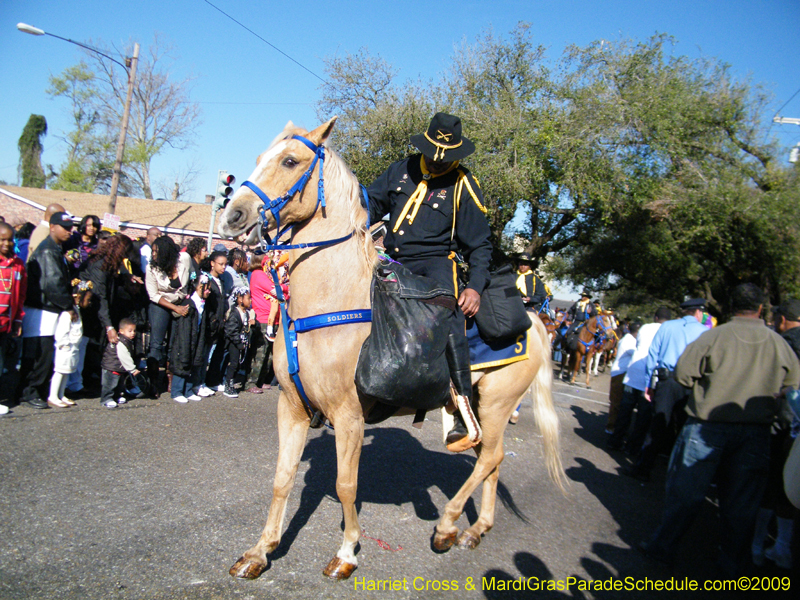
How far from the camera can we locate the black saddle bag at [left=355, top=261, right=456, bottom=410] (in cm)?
295

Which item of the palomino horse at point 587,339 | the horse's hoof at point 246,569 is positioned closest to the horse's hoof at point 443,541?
the horse's hoof at point 246,569

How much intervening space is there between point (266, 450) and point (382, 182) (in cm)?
315

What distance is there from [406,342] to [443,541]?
170 cm

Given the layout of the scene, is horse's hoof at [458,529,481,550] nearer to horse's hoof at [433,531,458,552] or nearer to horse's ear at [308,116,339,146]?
horse's hoof at [433,531,458,552]

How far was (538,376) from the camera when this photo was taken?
185 inches

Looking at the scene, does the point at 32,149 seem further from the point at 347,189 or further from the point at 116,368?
the point at 347,189

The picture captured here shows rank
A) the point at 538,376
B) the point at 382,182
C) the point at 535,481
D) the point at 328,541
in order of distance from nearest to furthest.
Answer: the point at 328,541
the point at 382,182
the point at 538,376
the point at 535,481

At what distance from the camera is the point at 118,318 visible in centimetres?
716

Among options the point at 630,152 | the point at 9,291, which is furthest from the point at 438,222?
the point at 630,152

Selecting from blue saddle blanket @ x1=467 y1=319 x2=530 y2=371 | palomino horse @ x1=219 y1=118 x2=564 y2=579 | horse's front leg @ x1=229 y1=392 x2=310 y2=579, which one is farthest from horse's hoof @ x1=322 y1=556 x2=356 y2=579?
blue saddle blanket @ x1=467 y1=319 x2=530 y2=371

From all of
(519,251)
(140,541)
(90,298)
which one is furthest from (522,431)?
(519,251)

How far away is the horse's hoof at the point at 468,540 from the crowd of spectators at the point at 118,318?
8.57ft

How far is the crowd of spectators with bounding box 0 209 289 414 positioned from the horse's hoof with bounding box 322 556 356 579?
2.48 meters

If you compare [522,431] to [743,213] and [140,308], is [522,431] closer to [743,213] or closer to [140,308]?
[140,308]
